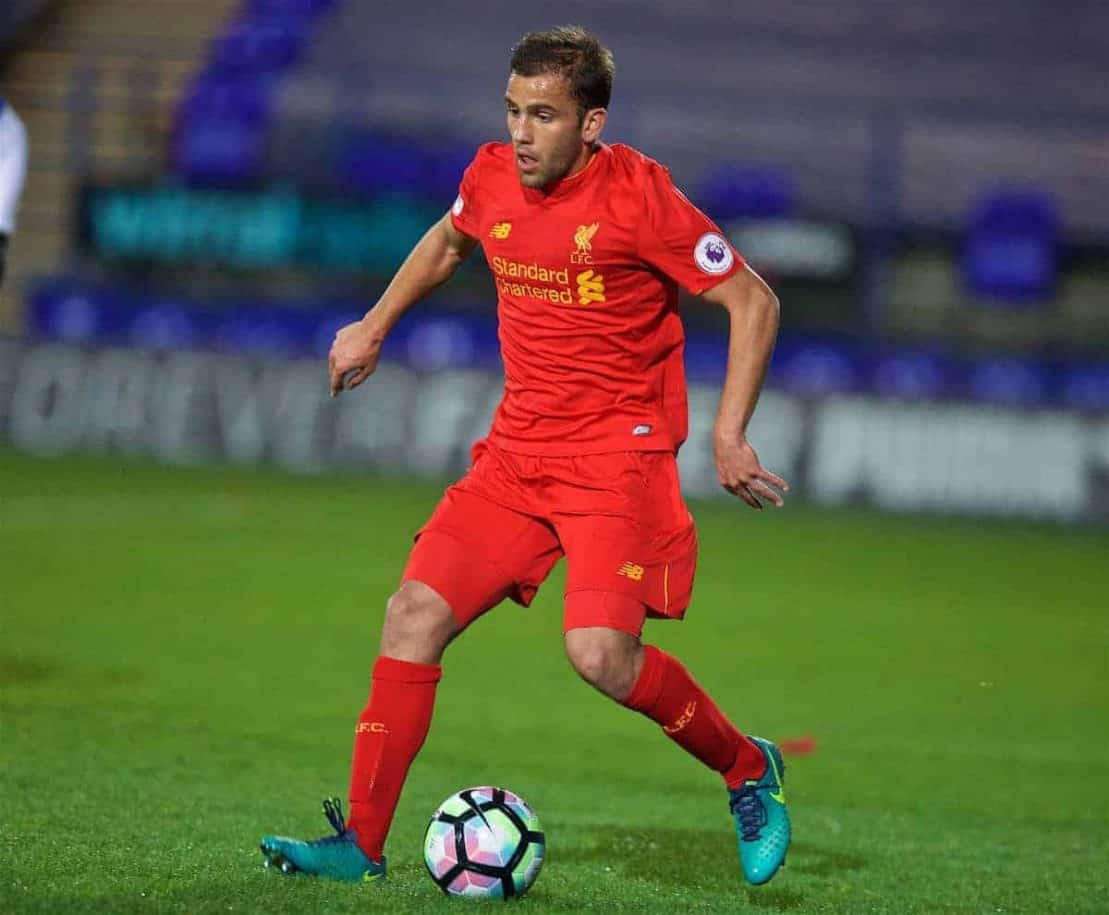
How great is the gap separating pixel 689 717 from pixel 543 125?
147 centimetres

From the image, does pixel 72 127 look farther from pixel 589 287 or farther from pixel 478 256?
pixel 589 287

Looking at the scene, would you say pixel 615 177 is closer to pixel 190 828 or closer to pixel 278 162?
pixel 190 828

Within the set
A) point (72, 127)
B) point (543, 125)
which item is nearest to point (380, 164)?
point (72, 127)

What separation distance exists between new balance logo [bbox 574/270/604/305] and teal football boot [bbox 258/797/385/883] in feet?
4.46

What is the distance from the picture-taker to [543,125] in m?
4.49

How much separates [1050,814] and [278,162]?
1209cm

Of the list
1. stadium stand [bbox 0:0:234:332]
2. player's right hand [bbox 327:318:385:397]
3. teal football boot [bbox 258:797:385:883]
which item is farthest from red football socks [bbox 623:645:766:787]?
stadium stand [bbox 0:0:234:332]

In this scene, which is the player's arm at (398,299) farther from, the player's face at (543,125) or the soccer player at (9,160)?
the soccer player at (9,160)

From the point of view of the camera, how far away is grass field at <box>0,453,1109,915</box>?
466 cm

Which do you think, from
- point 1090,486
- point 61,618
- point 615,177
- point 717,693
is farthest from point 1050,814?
point 1090,486

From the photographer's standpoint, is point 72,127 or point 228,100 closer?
point 72,127

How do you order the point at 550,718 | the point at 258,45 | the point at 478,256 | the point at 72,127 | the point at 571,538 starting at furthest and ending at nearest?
the point at 258,45
the point at 72,127
the point at 478,256
the point at 550,718
the point at 571,538

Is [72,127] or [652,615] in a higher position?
[72,127]

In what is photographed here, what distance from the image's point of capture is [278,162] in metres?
16.8
